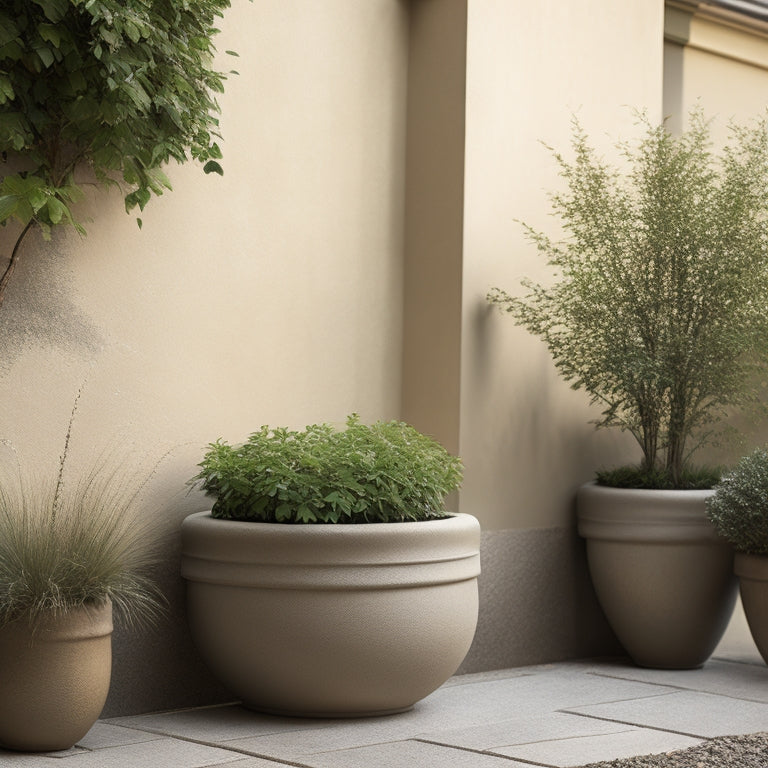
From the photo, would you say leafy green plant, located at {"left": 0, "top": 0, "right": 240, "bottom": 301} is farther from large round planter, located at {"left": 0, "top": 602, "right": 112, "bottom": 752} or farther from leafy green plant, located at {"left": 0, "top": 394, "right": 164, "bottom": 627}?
large round planter, located at {"left": 0, "top": 602, "right": 112, "bottom": 752}

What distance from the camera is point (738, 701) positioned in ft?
15.9

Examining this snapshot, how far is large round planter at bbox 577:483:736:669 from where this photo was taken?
5.46m

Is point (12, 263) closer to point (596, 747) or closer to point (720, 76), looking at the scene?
point (596, 747)

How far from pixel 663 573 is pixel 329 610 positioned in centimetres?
198

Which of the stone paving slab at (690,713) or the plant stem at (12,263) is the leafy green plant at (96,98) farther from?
the stone paving slab at (690,713)

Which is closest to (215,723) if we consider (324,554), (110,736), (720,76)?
(110,736)

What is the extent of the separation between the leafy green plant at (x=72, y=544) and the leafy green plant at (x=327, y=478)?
348 mm

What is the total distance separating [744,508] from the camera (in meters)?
5.25

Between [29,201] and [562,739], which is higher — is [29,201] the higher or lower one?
the higher one

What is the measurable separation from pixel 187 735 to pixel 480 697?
51.1 inches

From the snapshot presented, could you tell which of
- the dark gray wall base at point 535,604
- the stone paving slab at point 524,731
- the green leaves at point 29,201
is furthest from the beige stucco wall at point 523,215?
the green leaves at point 29,201

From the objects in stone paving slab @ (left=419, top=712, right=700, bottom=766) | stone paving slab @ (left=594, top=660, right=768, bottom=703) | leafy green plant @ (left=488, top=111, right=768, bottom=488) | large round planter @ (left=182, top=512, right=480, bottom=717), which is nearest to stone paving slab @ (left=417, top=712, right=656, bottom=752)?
stone paving slab @ (left=419, top=712, right=700, bottom=766)

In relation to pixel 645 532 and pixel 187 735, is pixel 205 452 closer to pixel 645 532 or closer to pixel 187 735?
pixel 187 735

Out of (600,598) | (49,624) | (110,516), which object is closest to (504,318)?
(600,598)
